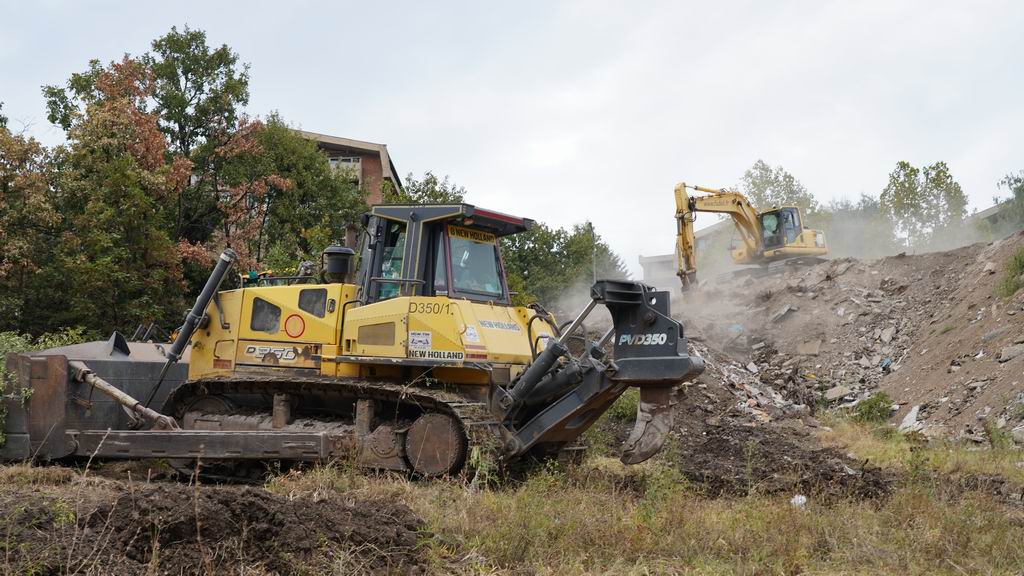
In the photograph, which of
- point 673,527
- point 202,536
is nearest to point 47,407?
point 202,536

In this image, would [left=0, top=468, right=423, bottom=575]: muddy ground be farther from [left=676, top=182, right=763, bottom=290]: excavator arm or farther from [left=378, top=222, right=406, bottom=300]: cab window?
[left=676, top=182, right=763, bottom=290]: excavator arm

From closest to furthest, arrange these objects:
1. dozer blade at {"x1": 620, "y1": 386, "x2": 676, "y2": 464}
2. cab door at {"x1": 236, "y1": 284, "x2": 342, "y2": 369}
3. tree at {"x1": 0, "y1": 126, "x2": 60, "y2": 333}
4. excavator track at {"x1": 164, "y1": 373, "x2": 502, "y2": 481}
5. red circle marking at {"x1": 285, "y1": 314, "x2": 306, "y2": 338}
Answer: dozer blade at {"x1": 620, "y1": 386, "x2": 676, "y2": 464} → excavator track at {"x1": 164, "y1": 373, "x2": 502, "y2": 481} → cab door at {"x1": 236, "y1": 284, "x2": 342, "y2": 369} → red circle marking at {"x1": 285, "y1": 314, "x2": 306, "y2": 338} → tree at {"x1": 0, "y1": 126, "x2": 60, "y2": 333}

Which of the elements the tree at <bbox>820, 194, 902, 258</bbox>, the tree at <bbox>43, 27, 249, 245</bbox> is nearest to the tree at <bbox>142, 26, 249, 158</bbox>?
the tree at <bbox>43, 27, 249, 245</bbox>

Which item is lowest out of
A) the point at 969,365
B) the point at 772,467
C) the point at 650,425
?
the point at 772,467

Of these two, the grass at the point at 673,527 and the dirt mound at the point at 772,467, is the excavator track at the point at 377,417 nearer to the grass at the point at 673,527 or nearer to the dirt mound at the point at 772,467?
the grass at the point at 673,527

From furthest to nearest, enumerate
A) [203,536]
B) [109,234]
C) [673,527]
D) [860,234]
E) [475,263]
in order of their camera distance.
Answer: [860,234] < [109,234] < [475,263] < [673,527] < [203,536]

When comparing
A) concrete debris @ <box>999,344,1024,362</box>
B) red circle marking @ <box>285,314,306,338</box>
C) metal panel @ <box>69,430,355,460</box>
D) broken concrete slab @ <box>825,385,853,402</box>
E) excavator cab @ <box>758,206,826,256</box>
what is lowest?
metal panel @ <box>69,430,355,460</box>

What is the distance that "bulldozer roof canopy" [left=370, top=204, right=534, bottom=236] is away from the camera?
30.1 ft

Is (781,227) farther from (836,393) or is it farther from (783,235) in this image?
(836,393)

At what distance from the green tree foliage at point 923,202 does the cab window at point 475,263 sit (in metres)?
46.1

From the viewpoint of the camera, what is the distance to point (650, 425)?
8023 mm

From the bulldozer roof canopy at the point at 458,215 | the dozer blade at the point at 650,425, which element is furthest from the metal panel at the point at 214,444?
the dozer blade at the point at 650,425

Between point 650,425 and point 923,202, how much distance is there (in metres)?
48.9

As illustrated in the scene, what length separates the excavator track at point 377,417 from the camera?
27.3ft
